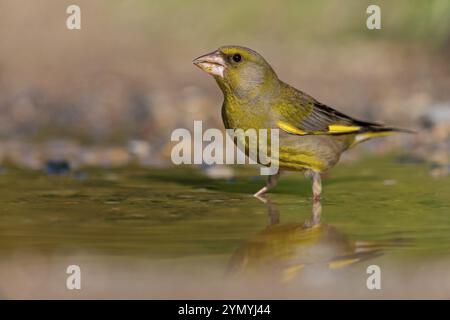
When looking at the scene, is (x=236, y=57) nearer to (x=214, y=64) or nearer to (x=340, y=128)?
(x=214, y=64)

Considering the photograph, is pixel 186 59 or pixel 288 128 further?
pixel 186 59

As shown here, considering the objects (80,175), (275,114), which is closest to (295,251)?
(275,114)

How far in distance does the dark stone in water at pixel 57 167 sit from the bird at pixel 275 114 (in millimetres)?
1441

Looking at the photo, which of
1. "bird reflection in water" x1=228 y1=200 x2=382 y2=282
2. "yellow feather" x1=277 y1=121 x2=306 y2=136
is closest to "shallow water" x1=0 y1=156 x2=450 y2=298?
"bird reflection in water" x1=228 y1=200 x2=382 y2=282

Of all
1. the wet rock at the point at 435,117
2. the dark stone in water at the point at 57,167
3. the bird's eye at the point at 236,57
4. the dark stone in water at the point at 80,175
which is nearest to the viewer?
the bird's eye at the point at 236,57

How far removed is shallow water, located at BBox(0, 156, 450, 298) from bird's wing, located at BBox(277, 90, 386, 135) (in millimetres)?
359

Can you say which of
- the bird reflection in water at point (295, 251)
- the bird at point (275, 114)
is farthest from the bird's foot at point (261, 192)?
the bird reflection in water at point (295, 251)

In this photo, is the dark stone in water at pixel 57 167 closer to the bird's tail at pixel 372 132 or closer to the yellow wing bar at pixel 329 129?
the yellow wing bar at pixel 329 129

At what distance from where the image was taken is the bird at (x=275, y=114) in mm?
6523

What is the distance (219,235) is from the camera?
17.5ft

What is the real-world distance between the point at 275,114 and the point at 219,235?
1424mm

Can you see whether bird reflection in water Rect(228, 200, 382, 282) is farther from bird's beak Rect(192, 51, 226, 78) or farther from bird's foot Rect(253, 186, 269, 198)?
bird's beak Rect(192, 51, 226, 78)

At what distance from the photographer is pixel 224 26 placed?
1181 cm

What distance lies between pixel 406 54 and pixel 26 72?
3914 mm
